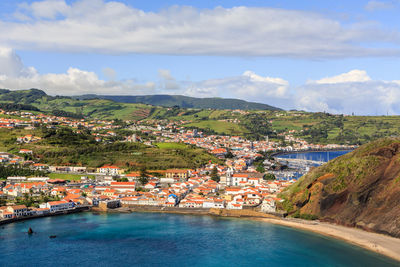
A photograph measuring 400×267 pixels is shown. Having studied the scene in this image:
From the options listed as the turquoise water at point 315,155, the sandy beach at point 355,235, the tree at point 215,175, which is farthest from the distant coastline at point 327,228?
the turquoise water at point 315,155

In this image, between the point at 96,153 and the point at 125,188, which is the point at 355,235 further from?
the point at 96,153

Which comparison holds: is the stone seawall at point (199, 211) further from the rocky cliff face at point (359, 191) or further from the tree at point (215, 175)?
the tree at point (215, 175)

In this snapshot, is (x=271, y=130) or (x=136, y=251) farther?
(x=271, y=130)

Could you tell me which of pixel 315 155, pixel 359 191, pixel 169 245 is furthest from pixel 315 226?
pixel 315 155

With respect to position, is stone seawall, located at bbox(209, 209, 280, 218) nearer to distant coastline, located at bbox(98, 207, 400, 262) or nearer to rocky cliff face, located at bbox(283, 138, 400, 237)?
distant coastline, located at bbox(98, 207, 400, 262)

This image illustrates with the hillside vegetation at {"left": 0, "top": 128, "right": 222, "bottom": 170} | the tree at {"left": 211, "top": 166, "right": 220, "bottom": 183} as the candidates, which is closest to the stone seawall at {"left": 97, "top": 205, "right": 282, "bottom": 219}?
the tree at {"left": 211, "top": 166, "right": 220, "bottom": 183}

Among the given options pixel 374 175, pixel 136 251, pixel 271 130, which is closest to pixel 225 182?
pixel 374 175

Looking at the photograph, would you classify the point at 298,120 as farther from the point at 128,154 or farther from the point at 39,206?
the point at 39,206
